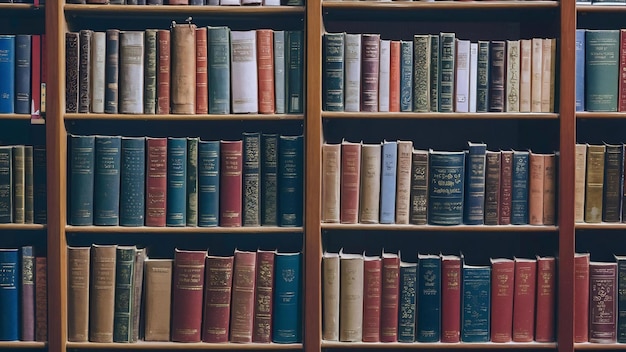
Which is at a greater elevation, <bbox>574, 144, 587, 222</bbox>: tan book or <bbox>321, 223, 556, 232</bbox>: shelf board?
<bbox>574, 144, 587, 222</bbox>: tan book

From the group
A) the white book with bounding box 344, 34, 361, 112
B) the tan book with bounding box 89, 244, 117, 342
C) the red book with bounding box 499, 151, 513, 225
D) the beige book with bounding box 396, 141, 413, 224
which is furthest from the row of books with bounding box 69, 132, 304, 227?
the red book with bounding box 499, 151, 513, 225

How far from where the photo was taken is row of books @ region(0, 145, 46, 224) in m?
2.72

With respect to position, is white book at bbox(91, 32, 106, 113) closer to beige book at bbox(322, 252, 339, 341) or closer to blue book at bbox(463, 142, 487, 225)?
beige book at bbox(322, 252, 339, 341)

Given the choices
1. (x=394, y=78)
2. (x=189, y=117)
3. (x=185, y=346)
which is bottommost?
(x=185, y=346)

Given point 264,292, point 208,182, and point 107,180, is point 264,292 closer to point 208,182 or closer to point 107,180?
point 208,182

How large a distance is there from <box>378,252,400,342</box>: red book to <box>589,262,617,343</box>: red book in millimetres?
659

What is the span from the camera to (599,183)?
2.71 metres

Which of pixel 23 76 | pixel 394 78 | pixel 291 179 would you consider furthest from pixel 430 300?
pixel 23 76

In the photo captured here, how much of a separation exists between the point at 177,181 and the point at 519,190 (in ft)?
3.81

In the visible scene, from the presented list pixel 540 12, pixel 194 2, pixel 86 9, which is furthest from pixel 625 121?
pixel 86 9

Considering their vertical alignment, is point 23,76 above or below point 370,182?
above

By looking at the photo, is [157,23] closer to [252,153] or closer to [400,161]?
[252,153]

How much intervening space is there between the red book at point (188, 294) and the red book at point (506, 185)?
103 centimetres

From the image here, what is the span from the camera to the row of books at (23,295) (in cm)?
274
